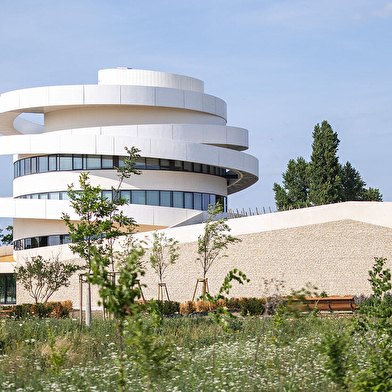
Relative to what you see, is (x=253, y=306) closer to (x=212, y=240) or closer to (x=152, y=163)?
(x=212, y=240)

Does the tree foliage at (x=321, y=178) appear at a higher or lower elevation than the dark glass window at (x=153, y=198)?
higher

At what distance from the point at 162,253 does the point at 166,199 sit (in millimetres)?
6961

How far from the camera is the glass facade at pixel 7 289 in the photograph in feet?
137

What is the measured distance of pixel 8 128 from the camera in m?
41.5

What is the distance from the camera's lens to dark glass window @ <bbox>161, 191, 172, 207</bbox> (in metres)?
35.7

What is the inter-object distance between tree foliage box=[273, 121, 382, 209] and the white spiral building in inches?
375

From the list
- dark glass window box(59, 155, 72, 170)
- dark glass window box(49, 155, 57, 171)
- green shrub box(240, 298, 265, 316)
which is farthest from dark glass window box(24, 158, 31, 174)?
green shrub box(240, 298, 265, 316)

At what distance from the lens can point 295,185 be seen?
164ft

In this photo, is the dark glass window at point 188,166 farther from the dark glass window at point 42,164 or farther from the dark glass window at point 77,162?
the dark glass window at point 42,164

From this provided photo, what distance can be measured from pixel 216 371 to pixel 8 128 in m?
36.8

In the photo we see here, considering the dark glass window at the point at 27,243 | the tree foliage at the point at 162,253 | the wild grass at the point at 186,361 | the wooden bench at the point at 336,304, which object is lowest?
the wild grass at the point at 186,361

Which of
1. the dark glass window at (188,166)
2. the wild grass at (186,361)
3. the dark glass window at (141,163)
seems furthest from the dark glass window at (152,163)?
the wild grass at (186,361)

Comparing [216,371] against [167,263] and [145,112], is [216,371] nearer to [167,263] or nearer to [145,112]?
[167,263]

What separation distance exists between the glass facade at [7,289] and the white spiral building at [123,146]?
5.24 m
